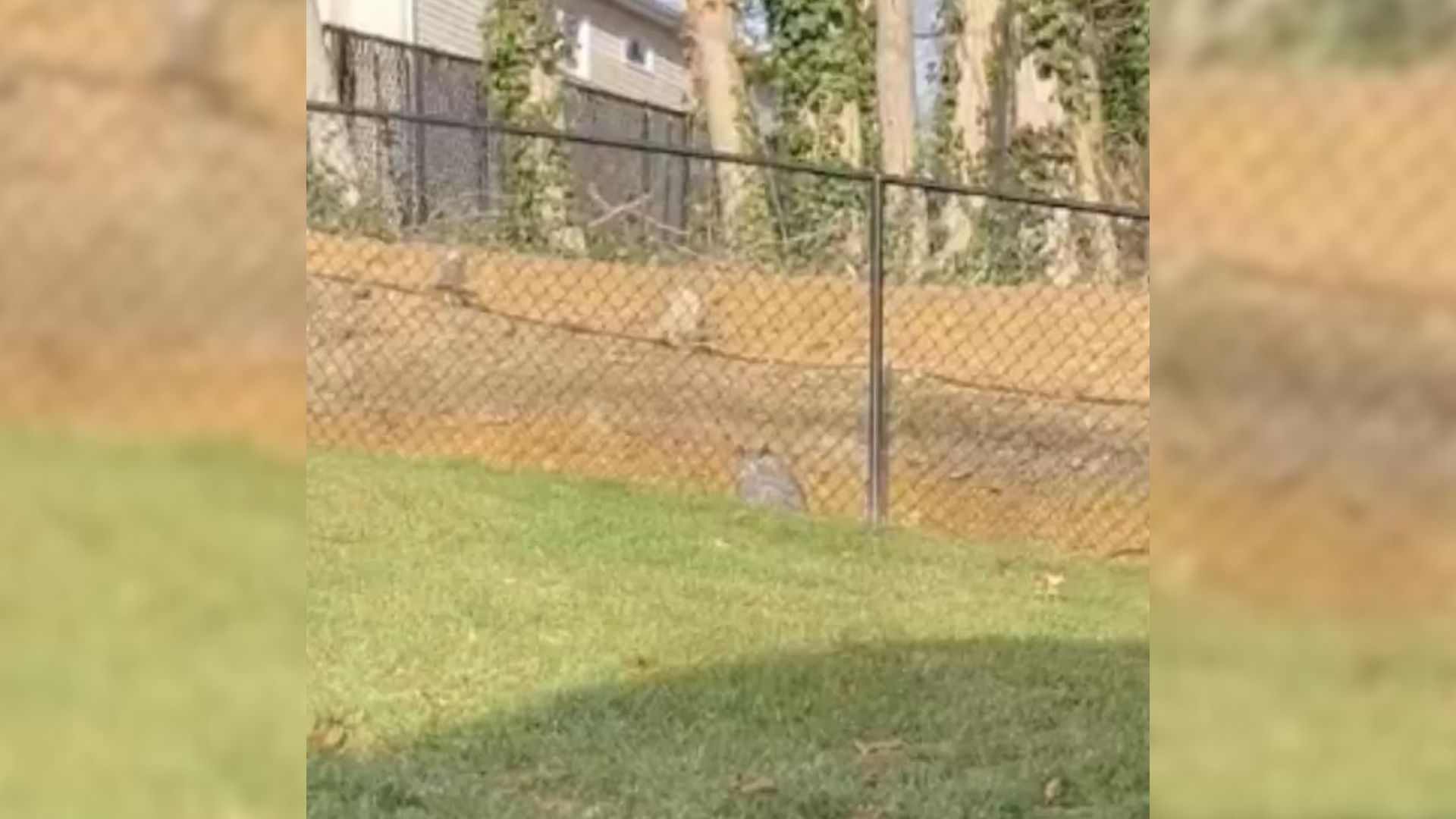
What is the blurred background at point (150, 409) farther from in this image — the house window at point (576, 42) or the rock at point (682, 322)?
the house window at point (576, 42)

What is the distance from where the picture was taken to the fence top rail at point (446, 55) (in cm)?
1024

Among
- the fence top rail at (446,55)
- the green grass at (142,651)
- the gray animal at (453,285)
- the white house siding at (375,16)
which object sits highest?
the white house siding at (375,16)

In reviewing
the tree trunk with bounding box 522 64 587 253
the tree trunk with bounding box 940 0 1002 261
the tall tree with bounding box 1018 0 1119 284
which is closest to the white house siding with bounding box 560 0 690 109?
the tree trunk with bounding box 522 64 587 253

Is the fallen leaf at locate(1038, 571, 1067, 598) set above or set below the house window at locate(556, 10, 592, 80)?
below

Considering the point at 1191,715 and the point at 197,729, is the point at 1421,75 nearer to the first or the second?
the point at 1191,715

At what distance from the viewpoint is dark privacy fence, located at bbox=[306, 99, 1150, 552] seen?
591 cm

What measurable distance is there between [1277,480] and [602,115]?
12689mm

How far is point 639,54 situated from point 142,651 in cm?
1956

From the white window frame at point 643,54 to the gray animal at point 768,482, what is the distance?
13.9m

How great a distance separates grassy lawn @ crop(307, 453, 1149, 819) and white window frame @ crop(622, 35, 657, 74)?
580 inches

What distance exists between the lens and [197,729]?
2.40ft

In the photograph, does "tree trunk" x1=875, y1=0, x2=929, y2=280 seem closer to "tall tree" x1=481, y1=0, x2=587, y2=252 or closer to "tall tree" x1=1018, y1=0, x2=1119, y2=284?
"tall tree" x1=1018, y1=0, x2=1119, y2=284

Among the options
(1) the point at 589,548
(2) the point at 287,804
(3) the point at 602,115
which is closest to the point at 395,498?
(1) the point at 589,548

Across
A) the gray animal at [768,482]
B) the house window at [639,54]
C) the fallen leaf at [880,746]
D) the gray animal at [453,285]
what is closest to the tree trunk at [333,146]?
the gray animal at [453,285]
